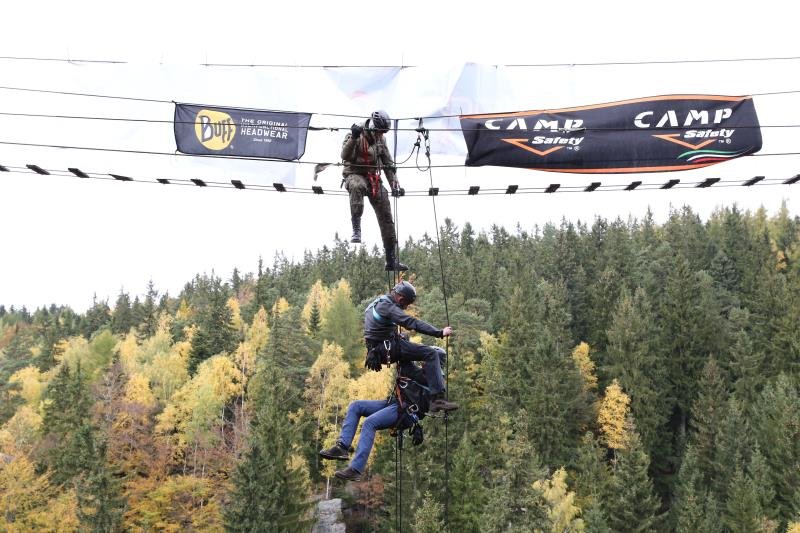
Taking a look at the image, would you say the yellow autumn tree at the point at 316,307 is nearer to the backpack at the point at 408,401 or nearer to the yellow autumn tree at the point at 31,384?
the yellow autumn tree at the point at 31,384

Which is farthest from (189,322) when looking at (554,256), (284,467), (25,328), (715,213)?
(715,213)

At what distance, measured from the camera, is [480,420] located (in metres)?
46.4

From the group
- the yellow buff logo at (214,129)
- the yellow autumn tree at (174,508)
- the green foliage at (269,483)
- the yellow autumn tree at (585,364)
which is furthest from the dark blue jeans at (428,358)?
the yellow autumn tree at (585,364)

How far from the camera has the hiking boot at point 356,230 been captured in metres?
12.3

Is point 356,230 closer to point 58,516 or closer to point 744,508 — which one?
point 58,516

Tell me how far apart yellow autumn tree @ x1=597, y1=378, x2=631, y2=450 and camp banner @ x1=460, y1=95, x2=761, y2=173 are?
40385 mm

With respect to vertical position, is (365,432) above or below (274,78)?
below

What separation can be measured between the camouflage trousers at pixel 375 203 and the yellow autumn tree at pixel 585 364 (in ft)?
153

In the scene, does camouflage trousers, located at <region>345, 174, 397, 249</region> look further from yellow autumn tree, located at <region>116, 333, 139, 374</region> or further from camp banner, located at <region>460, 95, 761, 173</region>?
yellow autumn tree, located at <region>116, 333, 139, 374</region>

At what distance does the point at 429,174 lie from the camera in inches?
525

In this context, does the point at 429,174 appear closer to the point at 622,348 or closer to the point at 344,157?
the point at 344,157

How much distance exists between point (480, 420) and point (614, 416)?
12.0 metres

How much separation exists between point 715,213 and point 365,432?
14348 centimetres

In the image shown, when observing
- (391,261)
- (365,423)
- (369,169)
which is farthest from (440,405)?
(369,169)
